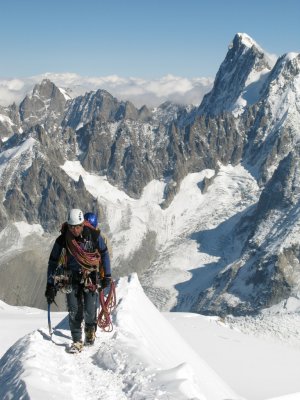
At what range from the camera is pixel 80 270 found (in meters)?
20.4

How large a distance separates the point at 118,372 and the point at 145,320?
21.1 ft

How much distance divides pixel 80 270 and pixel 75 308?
1.57 m

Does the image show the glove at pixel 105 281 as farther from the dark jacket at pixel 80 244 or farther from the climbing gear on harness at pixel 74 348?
the climbing gear on harness at pixel 74 348

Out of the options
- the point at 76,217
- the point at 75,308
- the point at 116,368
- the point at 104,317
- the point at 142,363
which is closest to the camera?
the point at 142,363

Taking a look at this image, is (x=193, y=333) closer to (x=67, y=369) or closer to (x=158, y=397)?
(x=67, y=369)

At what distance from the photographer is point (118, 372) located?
57.4ft

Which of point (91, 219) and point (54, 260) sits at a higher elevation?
point (91, 219)

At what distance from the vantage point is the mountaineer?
20.3m

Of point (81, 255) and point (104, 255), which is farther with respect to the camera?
point (104, 255)

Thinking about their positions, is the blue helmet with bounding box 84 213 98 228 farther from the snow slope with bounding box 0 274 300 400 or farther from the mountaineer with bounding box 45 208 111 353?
the snow slope with bounding box 0 274 300 400

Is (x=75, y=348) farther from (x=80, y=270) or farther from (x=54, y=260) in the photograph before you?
(x=54, y=260)

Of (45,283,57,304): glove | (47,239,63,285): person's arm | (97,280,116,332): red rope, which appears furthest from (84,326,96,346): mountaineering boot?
(47,239,63,285): person's arm

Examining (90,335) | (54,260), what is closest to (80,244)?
(54,260)

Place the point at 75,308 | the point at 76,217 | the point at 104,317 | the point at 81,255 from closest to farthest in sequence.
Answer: the point at 76,217, the point at 81,255, the point at 75,308, the point at 104,317
